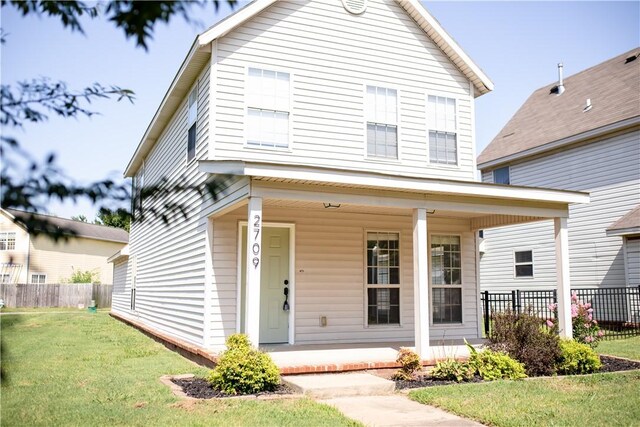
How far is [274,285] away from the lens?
11.2 metres

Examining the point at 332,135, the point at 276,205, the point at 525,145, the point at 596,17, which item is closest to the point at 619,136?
the point at 525,145

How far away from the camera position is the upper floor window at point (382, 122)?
11.9m

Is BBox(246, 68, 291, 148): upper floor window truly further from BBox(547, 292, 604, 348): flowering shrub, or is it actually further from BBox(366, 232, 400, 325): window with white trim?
BBox(547, 292, 604, 348): flowering shrub

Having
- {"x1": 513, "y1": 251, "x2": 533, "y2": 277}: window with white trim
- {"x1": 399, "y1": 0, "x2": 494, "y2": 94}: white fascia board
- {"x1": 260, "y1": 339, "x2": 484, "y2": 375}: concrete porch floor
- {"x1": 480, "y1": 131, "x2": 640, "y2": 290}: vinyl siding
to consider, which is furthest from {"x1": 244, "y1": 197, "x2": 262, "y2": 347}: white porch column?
{"x1": 513, "y1": 251, "x2": 533, "y2": 277}: window with white trim

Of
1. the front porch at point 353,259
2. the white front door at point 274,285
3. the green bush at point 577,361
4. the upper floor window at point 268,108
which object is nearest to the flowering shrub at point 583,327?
the front porch at point 353,259

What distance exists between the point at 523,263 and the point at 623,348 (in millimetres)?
8729

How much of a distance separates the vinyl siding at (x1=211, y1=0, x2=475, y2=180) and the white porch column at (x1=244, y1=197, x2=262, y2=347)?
2.43m

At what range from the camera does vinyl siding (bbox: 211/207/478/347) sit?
10594mm

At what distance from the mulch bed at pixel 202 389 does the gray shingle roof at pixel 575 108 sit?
14340 millimetres

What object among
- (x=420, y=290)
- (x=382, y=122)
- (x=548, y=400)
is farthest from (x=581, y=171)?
(x=548, y=400)

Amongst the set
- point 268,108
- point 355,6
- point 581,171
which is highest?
point 355,6

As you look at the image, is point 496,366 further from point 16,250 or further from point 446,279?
point 16,250

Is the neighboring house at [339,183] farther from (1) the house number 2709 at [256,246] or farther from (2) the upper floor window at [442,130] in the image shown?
(1) the house number 2709 at [256,246]

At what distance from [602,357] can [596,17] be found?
778 cm
